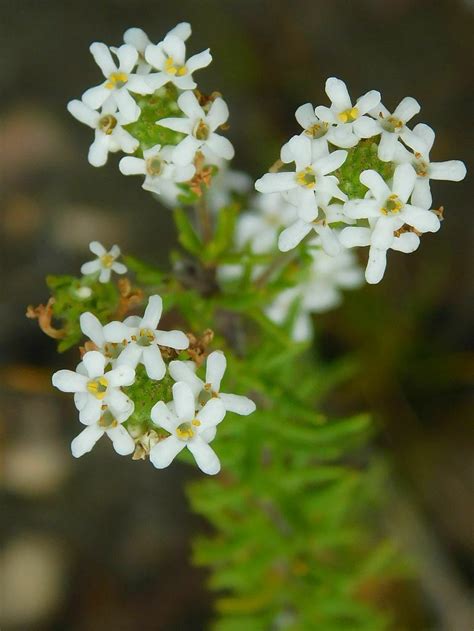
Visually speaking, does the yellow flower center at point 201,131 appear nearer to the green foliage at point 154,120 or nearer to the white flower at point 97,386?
the green foliage at point 154,120

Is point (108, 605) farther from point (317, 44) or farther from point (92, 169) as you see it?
point (317, 44)

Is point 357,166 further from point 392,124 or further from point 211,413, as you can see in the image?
point 211,413

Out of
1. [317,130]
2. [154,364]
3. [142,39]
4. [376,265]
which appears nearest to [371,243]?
[376,265]

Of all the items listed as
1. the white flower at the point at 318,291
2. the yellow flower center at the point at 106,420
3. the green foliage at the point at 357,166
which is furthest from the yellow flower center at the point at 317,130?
the white flower at the point at 318,291

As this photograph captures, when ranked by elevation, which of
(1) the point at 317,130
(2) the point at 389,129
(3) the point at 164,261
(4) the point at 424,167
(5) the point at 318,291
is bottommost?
(4) the point at 424,167

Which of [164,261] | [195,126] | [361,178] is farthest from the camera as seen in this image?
[164,261]

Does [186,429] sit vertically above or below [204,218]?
below

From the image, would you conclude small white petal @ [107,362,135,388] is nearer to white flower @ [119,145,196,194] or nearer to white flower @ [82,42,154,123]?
white flower @ [119,145,196,194]
